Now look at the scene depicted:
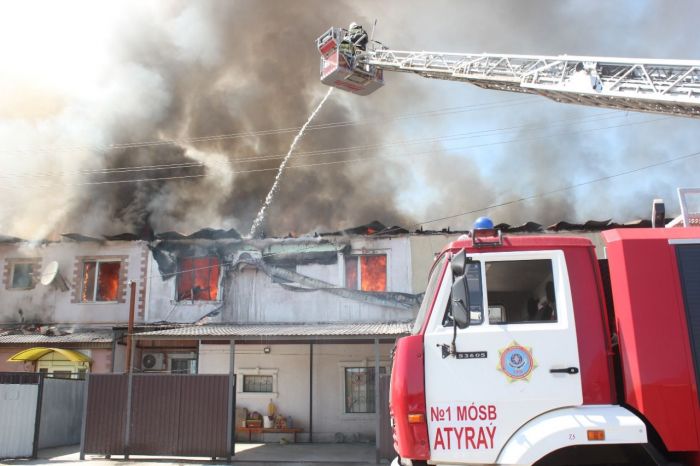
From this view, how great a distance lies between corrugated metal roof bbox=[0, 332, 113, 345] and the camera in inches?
657

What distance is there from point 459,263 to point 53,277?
17.4 m

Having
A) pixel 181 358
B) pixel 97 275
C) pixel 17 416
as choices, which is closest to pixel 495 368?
pixel 17 416

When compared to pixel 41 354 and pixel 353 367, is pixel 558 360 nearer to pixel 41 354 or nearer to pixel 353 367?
pixel 353 367

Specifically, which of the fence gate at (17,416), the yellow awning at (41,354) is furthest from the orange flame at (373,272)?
the fence gate at (17,416)

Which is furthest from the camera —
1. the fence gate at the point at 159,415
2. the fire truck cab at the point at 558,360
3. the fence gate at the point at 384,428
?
the fence gate at the point at 159,415

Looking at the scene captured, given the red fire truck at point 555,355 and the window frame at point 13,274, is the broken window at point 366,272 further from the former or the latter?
the red fire truck at point 555,355

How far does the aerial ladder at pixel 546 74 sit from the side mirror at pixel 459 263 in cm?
791

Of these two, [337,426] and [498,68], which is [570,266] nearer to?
[498,68]

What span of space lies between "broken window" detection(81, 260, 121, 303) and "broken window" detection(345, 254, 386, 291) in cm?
759

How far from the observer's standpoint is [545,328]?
419cm

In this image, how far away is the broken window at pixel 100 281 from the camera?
18.5 meters

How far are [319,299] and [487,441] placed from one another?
13550mm

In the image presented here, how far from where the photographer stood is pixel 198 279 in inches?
716

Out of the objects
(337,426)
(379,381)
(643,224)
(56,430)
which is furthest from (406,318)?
(56,430)
